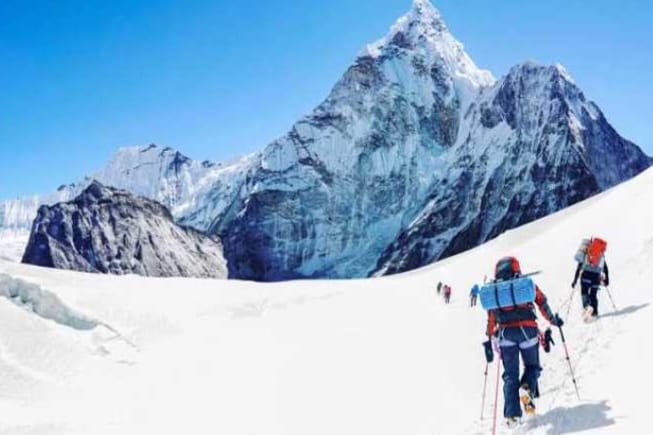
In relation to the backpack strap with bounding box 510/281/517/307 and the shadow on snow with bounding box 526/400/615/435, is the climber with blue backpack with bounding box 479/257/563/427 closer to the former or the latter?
the backpack strap with bounding box 510/281/517/307

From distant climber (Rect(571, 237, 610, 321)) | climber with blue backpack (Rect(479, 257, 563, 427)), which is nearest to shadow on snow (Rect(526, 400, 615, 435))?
climber with blue backpack (Rect(479, 257, 563, 427))

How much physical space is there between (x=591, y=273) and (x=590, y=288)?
1.58ft

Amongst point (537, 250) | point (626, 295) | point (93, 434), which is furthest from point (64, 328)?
point (537, 250)

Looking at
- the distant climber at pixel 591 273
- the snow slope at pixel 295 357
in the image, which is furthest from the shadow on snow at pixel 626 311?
the distant climber at pixel 591 273

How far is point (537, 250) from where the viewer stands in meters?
40.8

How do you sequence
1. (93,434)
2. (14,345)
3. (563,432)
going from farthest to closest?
(14,345) → (93,434) → (563,432)

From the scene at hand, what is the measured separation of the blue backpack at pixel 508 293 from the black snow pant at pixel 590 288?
256 inches

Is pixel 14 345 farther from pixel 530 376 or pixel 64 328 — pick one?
pixel 530 376

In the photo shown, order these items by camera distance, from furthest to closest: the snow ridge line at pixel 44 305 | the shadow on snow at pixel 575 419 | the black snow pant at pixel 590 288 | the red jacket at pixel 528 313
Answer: the snow ridge line at pixel 44 305
the black snow pant at pixel 590 288
the red jacket at pixel 528 313
the shadow on snow at pixel 575 419

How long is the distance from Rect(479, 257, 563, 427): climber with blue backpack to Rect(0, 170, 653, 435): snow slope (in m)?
0.56

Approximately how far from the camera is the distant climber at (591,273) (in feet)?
53.9

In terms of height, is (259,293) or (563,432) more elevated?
(259,293)

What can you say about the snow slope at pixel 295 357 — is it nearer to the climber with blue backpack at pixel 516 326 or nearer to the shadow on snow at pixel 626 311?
the shadow on snow at pixel 626 311

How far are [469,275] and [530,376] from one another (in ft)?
124
